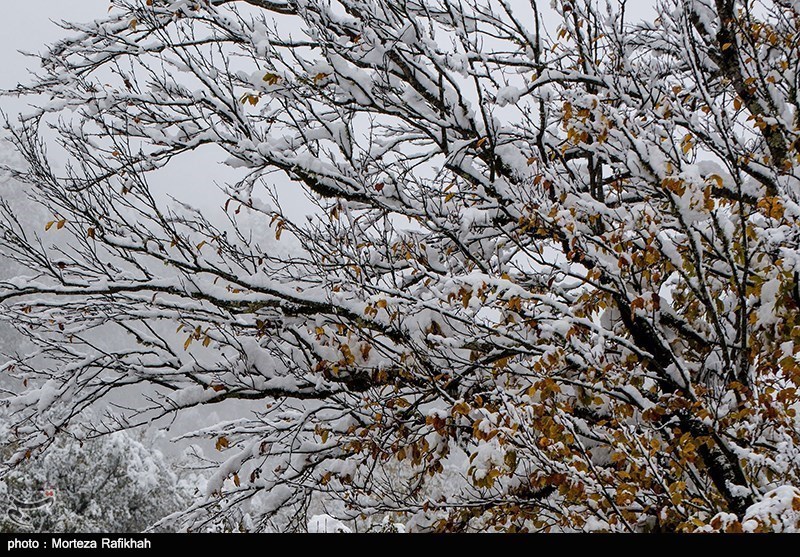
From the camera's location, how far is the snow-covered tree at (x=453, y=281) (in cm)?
321

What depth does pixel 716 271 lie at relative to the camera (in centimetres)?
373

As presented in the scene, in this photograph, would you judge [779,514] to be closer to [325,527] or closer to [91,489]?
[325,527]

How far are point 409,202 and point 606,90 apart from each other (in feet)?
5.42

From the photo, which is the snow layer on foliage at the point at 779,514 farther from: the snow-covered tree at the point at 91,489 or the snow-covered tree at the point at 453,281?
the snow-covered tree at the point at 91,489

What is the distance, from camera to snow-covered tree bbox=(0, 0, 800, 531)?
10.5ft

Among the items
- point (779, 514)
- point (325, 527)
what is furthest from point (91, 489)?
point (779, 514)

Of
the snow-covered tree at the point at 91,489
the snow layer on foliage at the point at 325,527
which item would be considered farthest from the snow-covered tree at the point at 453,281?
the snow-covered tree at the point at 91,489

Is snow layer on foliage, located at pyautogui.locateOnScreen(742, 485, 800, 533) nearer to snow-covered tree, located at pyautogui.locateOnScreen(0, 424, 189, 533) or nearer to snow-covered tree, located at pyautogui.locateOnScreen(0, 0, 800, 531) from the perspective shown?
snow-covered tree, located at pyautogui.locateOnScreen(0, 0, 800, 531)

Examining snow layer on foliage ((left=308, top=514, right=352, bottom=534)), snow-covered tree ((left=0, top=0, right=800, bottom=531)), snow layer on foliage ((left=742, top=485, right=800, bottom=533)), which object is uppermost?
snow-covered tree ((left=0, top=0, right=800, bottom=531))

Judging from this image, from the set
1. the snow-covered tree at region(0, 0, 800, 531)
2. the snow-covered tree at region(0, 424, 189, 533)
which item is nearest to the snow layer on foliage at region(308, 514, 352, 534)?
the snow-covered tree at region(0, 0, 800, 531)

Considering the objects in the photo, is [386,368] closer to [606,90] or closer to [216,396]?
[216,396]

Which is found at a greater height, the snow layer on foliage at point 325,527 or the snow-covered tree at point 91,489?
the snow-covered tree at point 91,489

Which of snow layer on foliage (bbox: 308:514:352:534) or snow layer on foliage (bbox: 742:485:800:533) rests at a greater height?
snow layer on foliage (bbox: 308:514:352:534)
